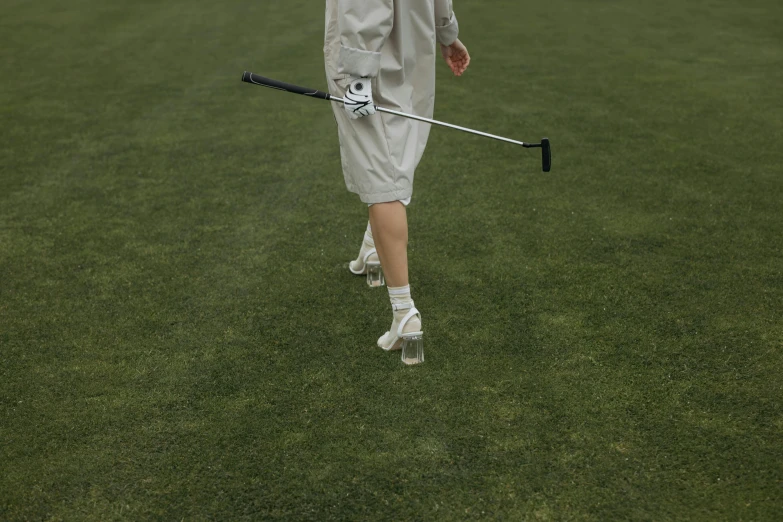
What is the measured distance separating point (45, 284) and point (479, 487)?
2.07m

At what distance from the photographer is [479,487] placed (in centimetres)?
212

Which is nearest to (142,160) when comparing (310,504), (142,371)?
(142,371)

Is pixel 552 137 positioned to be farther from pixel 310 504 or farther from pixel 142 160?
pixel 310 504

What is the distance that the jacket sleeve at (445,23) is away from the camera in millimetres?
2803

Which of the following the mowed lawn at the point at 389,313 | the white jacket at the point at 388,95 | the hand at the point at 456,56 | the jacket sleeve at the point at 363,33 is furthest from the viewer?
the hand at the point at 456,56

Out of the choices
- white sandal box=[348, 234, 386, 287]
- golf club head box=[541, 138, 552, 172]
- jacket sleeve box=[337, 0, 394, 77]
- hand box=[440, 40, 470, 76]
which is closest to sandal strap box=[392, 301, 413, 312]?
white sandal box=[348, 234, 386, 287]

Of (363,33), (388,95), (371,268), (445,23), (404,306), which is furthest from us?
(371,268)

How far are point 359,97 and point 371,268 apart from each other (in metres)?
0.96

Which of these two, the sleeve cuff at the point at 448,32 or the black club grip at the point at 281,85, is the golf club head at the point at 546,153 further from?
the black club grip at the point at 281,85

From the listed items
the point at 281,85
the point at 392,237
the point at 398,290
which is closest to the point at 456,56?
the point at 281,85

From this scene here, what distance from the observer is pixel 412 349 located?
2719mm

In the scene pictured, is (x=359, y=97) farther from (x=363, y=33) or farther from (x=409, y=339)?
(x=409, y=339)

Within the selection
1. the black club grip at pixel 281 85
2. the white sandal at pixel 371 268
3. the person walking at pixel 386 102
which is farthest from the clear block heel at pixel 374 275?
the black club grip at pixel 281 85

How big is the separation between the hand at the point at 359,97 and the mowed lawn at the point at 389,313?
0.84 metres
